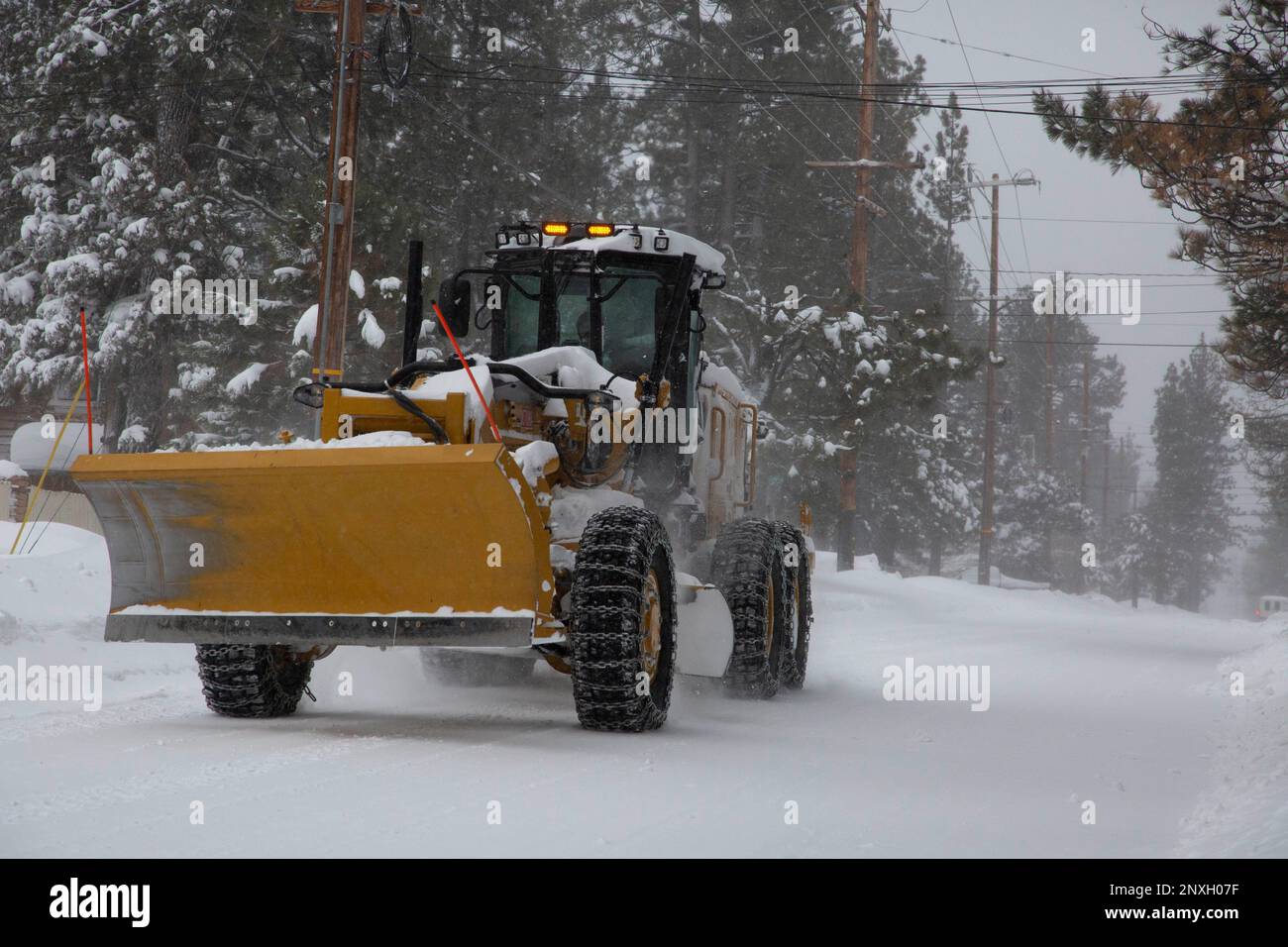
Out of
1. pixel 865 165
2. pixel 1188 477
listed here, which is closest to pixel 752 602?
pixel 865 165

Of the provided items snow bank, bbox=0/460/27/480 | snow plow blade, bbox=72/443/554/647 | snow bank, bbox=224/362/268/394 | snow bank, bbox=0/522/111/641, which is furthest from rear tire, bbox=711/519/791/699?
snow bank, bbox=0/460/27/480

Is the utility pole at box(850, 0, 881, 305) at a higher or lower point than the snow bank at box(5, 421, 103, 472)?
higher

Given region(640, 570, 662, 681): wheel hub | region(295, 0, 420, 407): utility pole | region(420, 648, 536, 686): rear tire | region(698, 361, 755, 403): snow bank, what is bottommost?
region(420, 648, 536, 686): rear tire

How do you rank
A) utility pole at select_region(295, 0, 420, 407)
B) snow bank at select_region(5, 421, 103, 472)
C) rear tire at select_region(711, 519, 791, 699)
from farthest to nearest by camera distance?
1. snow bank at select_region(5, 421, 103, 472)
2. utility pole at select_region(295, 0, 420, 407)
3. rear tire at select_region(711, 519, 791, 699)

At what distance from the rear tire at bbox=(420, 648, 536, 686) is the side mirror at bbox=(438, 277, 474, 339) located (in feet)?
9.06

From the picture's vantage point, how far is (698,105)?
1358 inches

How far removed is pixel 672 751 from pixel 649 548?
44.5 inches

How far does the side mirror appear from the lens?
8.63 m

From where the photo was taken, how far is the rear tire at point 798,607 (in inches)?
429

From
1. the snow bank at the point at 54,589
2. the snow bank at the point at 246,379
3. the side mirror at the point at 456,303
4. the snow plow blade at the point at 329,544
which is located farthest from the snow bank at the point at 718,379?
the snow bank at the point at 246,379

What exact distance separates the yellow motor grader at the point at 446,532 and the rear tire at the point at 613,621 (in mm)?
12

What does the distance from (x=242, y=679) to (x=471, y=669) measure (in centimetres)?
279

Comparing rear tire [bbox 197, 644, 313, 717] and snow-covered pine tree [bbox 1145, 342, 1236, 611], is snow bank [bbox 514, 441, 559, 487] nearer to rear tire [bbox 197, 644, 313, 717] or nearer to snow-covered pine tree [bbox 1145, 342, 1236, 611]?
rear tire [bbox 197, 644, 313, 717]

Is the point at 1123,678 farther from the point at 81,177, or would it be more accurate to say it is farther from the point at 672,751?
the point at 81,177
